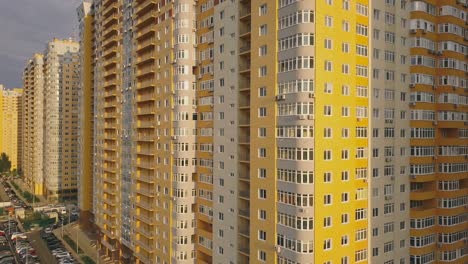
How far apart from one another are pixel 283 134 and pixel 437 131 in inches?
894

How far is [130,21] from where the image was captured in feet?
243

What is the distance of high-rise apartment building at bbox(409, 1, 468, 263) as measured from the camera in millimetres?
49500

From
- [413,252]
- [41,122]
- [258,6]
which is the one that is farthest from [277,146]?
[41,122]

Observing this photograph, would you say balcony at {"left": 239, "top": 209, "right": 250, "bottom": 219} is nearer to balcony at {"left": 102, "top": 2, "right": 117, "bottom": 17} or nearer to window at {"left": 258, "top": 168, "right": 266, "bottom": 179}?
window at {"left": 258, "top": 168, "right": 266, "bottom": 179}

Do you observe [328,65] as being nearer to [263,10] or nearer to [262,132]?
[263,10]

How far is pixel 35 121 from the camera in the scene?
15362 centimetres

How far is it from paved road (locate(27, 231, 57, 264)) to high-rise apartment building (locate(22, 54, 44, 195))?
48.9 m

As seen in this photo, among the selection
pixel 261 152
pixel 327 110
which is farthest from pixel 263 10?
pixel 261 152

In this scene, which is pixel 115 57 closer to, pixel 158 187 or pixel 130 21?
pixel 130 21

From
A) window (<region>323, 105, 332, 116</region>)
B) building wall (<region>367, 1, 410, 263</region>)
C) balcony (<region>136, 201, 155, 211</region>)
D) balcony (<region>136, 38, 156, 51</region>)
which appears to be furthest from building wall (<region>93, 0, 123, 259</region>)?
building wall (<region>367, 1, 410, 263</region>)

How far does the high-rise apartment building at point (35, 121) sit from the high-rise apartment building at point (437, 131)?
13819cm

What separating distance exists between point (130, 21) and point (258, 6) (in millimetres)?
36410

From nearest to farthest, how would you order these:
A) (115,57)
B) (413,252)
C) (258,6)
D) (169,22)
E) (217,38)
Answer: (258,6), (413,252), (217,38), (169,22), (115,57)

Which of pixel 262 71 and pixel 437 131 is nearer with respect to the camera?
pixel 262 71
